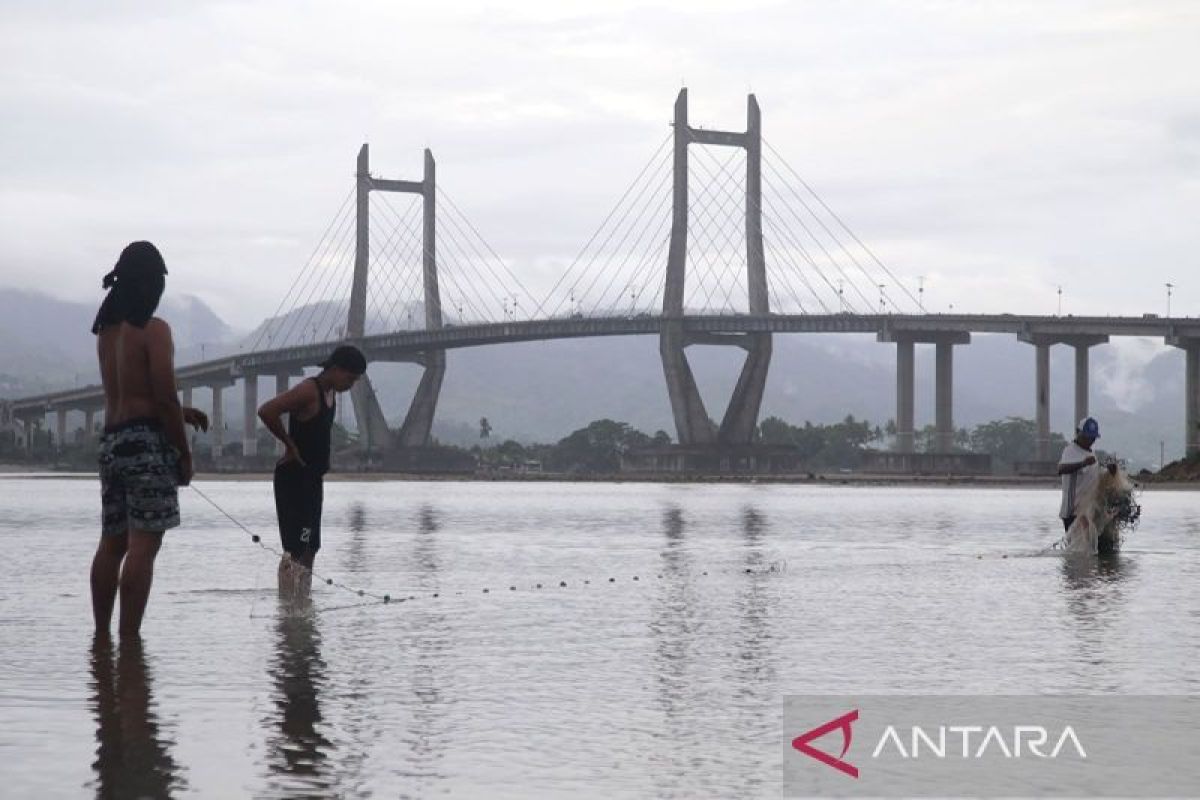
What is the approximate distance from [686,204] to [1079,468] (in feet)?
285

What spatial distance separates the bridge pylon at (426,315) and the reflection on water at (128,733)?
110477 mm

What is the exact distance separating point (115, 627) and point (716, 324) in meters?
98.4

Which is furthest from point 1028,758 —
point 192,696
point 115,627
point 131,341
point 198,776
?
point 115,627

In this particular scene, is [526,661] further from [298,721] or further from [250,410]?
[250,410]

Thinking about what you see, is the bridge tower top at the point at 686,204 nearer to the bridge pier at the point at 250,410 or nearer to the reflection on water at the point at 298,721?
the bridge pier at the point at 250,410

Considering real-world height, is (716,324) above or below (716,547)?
above

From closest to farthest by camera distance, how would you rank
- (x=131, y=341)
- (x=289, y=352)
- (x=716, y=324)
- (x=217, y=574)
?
(x=131, y=341), (x=217, y=574), (x=716, y=324), (x=289, y=352)

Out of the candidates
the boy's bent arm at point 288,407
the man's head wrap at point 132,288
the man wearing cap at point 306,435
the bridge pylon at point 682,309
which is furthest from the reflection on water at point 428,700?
the bridge pylon at point 682,309

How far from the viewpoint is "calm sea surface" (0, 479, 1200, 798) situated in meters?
7.11

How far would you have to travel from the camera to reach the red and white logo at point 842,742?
7141 millimetres

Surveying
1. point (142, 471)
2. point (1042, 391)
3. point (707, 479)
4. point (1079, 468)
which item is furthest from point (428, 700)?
point (1042, 391)

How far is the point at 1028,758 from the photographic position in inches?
286

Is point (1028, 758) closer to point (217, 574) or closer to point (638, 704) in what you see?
point (638, 704)

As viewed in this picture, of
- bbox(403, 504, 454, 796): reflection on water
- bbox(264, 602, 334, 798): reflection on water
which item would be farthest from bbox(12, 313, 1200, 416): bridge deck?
bbox(264, 602, 334, 798): reflection on water
